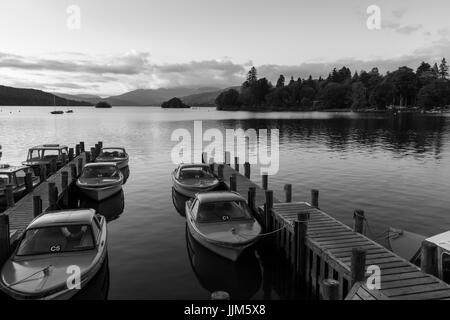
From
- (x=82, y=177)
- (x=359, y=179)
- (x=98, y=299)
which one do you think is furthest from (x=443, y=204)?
(x=82, y=177)

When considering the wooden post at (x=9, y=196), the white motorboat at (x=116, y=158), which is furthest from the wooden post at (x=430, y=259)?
the white motorboat at (x=116, y=158)

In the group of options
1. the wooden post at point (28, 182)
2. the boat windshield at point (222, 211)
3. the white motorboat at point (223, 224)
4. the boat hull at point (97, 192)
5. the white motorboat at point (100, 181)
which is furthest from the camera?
the white motorboat at point (100, 181)

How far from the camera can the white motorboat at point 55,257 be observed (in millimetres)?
11805

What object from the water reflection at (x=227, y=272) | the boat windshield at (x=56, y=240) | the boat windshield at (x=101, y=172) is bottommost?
the water reflection at (x=227, y=272)

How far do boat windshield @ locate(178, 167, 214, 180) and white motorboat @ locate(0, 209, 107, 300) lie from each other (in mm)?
13234

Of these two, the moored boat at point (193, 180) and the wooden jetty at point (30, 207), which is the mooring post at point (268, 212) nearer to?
the moored boat at point (193, 180)

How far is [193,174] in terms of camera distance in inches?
1146

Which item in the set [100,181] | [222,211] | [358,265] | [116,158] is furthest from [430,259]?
[116,158]

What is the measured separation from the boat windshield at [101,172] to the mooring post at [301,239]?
18.0 m

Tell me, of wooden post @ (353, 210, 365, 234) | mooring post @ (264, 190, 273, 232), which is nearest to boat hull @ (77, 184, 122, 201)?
mooring post @ (264, 190, 273, 232)

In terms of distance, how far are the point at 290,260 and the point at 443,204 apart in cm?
1624

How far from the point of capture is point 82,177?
28422 millimetres

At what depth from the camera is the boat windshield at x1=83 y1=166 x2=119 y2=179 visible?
94.7 ft

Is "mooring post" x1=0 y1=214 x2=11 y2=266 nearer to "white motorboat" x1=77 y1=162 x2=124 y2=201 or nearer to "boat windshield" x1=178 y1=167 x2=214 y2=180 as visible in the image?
"white motorboat" x1=77 y1=162 x2=124 y2=201
